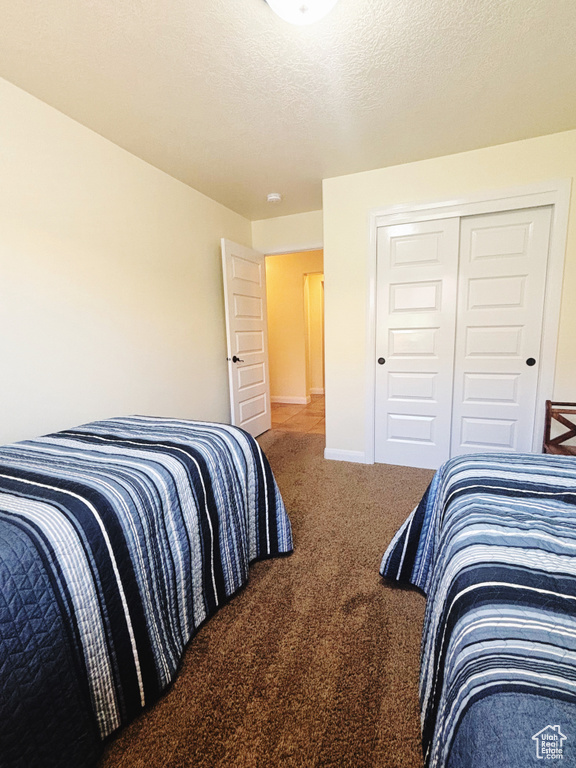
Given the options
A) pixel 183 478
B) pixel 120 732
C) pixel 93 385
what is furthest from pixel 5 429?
pixel 120 732

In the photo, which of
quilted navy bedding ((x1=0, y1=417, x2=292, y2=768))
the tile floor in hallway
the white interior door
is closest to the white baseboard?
the tile floor in hallway

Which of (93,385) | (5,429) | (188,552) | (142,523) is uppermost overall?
(93,385)

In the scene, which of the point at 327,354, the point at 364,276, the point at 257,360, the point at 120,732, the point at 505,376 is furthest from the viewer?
the point at 257,360

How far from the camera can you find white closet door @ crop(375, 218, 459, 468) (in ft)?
8.54

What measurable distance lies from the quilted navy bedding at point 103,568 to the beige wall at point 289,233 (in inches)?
107

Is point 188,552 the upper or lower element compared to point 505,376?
lower

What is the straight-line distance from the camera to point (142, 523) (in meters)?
1.02

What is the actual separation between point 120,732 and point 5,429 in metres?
1.42

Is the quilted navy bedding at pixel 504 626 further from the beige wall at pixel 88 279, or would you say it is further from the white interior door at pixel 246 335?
the white interior door at pixel 246 335

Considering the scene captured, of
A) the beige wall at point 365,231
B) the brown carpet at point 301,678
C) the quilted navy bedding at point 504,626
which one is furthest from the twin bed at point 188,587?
the beige wall at point 365,231

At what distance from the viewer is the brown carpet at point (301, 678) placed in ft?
3.07

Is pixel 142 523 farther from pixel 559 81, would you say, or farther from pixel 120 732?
pixel 559 81

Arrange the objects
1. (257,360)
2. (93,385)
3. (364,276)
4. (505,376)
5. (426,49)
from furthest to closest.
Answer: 1. (257,360)
2. (364,276)
3. (505,376)
4. (93,385)
5. (426,49)

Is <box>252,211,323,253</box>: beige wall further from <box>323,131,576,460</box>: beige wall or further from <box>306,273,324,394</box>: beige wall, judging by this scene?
<box>306,273,324,394</box>: beige wall
